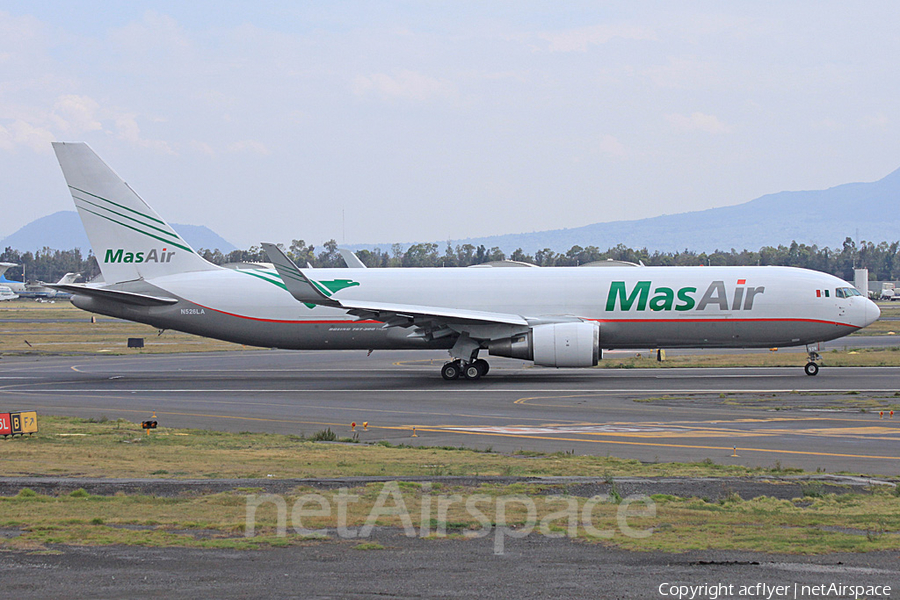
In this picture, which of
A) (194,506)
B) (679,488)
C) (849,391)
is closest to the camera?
(194,506)

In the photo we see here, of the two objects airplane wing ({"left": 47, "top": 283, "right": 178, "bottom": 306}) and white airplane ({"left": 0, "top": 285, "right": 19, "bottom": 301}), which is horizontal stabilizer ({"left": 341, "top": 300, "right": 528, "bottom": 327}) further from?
white airplane ({"left": 0, "top": 285, "right": 19, "bottom": 301})

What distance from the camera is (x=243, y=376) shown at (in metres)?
36.8

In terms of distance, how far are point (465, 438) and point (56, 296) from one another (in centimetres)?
18524

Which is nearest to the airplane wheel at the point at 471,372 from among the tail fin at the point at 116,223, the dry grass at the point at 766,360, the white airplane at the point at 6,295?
the dry grass at the point at 766,360

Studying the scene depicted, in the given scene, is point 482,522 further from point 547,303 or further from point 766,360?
point 766,360

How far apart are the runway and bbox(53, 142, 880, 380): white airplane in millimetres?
1655

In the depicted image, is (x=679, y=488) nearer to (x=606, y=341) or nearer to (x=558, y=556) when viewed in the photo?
(x=558, y=556)

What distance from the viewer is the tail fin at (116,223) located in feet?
115

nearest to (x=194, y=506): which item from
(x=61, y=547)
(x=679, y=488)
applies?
(x=61, y=547)

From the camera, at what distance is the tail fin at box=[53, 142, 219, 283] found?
35.1 metres

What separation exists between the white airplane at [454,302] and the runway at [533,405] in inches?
65.2

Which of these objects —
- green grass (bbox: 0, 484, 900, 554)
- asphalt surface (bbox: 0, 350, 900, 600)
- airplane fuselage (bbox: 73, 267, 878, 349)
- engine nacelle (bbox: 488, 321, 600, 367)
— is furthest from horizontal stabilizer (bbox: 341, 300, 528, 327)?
green grass (bbox: 0, 484, 900, 554)

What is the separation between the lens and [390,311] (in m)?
31.4

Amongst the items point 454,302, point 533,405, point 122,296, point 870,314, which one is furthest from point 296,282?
point 870,314
